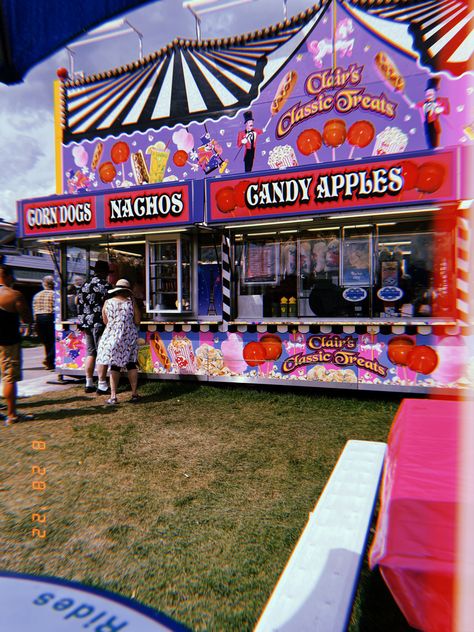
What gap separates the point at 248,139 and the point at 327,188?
211cm

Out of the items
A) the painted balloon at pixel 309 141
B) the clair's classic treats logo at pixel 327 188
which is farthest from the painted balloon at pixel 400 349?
the painted balloon at pixel 309 141

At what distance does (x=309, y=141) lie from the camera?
6586 mm

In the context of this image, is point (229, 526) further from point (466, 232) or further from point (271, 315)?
point (466, 232)

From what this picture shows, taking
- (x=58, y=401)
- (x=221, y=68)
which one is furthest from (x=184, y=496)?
(x=221, y=68)

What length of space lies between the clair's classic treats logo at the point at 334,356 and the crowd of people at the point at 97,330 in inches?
90.8

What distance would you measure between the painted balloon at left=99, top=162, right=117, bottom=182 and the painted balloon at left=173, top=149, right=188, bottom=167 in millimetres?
1283

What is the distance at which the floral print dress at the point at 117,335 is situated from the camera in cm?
597

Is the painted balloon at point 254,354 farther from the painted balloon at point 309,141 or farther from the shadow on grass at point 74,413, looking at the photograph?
the painted balloon at point 309,141

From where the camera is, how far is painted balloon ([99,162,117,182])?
8016 mm

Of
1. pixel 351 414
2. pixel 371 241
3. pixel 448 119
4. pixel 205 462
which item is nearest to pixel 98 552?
pixel 205 462

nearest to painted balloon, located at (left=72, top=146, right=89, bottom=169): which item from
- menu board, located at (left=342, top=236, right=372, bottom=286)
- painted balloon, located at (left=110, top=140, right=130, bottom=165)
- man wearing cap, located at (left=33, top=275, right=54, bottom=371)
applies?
painted balloon, located at (left=110, top=140, right=130, bottom=165)

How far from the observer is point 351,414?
5.45 metres

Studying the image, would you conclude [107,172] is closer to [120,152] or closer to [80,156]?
[120,152]

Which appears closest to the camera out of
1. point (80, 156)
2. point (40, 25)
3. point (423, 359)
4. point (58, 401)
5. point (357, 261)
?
point (40, 25)
